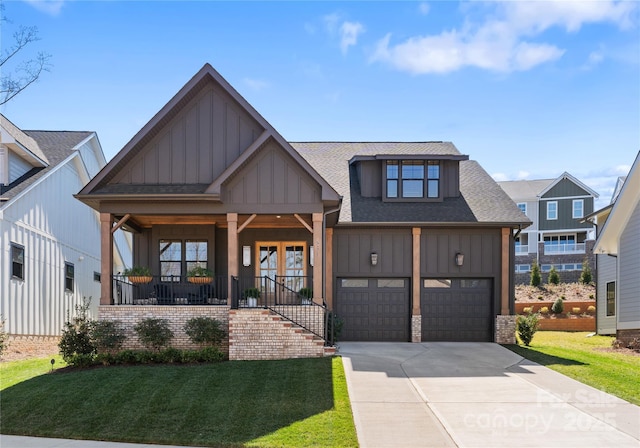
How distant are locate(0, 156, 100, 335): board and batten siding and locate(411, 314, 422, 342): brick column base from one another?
12283 millimetres

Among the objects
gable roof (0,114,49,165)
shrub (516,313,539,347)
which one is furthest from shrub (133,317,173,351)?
shrub (516,313,539,347)

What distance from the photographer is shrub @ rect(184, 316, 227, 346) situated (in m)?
15.6

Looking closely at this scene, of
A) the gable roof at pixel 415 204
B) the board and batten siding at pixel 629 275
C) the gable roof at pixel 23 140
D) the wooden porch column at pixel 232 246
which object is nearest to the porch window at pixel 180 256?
the wooden porch column at pixel 232 246

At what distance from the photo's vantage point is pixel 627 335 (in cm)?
1920

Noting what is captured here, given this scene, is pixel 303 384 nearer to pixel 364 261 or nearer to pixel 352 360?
pixel 352 360

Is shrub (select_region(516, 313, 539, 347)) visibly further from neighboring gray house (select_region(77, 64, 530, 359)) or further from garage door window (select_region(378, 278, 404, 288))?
garage door window (select_region(378, 278, 404, 288))

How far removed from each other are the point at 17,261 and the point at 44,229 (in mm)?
2313

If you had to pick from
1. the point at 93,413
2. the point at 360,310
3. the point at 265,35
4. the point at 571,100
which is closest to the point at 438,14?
the point at 265,35

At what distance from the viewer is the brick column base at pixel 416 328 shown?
64.3 feet

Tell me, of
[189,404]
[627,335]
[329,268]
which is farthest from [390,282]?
[189,404]

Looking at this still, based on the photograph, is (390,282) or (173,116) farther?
(390,282)

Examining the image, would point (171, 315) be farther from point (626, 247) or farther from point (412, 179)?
point (626, 247)

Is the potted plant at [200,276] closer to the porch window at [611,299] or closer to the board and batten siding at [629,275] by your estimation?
the board and batten siding at [629,275]

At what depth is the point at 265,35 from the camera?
15281 mm
